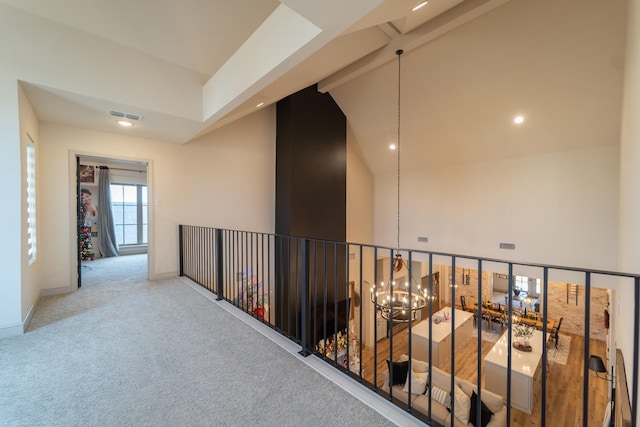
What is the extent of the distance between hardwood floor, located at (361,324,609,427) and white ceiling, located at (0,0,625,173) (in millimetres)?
4510

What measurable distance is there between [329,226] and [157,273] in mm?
3403

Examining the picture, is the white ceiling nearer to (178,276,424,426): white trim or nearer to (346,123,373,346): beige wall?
(346,123,373,346): beige wall

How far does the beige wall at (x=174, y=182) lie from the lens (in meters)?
3.69

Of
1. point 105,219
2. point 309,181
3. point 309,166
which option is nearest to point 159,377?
point 309,181

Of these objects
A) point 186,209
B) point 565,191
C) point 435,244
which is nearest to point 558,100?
point 565,191

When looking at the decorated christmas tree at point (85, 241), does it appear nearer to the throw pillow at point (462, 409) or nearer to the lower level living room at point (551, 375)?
the lower level living room at point (551, 375)

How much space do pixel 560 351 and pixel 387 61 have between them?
8168 millimetres

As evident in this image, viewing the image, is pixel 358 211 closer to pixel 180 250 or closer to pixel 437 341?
pixel 437 341

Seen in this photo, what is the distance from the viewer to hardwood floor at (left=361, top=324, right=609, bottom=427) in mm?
4688

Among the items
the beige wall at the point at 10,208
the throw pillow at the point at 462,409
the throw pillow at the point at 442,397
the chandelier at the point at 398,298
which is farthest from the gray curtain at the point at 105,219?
the throw pillow at the point at 462,409

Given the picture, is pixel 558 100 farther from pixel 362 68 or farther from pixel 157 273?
pixel 157 273

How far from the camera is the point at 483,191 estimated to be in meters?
5.75

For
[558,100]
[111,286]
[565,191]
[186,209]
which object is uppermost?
[558,100]

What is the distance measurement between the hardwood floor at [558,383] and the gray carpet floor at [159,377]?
355 cm
